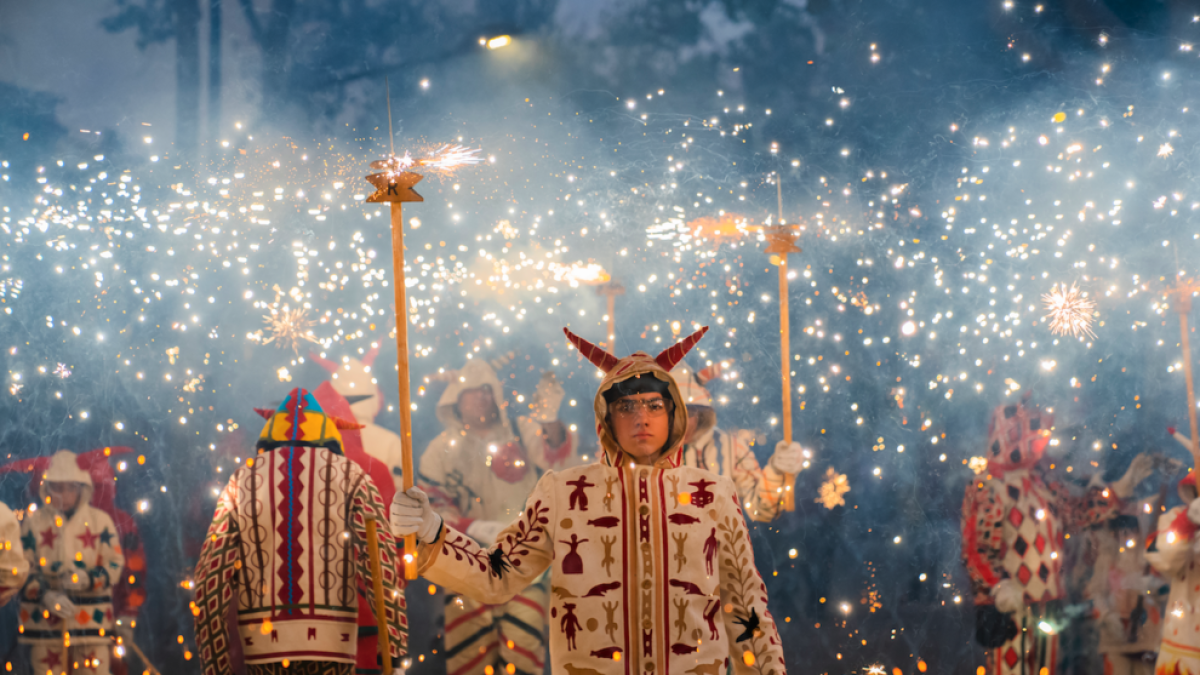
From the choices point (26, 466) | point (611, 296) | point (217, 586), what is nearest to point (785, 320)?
point (611, 296)

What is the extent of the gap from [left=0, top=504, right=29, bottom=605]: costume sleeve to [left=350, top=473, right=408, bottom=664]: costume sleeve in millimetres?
2186

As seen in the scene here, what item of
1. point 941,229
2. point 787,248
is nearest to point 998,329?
point 941,229

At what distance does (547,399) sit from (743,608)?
6.22ft

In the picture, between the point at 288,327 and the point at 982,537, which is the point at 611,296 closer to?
the point at 288,327

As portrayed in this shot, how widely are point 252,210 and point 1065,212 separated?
A: 454 centimetres

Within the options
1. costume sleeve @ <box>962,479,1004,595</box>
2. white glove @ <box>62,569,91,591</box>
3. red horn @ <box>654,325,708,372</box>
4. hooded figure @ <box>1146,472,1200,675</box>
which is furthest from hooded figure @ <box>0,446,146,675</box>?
hooded figure @ <box>1146,472,1200,675</box>

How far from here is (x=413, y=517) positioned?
7.14ft

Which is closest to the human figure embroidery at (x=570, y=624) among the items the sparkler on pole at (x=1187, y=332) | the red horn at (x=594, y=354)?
the red horn at (x=594, y=354)

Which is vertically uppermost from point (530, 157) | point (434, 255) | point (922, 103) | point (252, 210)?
point (922, 103)

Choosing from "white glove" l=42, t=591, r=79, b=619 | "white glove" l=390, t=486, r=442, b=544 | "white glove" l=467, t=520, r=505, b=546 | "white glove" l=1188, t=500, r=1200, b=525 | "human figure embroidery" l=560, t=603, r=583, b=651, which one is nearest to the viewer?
"white glove" l=390, t=486, r=442, b=544

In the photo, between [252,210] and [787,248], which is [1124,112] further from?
[252,210]

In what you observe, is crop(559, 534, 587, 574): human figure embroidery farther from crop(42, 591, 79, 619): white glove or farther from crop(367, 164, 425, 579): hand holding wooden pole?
crop(42, 591, 79, 619): white glove

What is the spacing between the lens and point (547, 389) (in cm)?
404

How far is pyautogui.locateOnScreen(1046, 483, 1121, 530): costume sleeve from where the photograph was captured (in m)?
4.05
